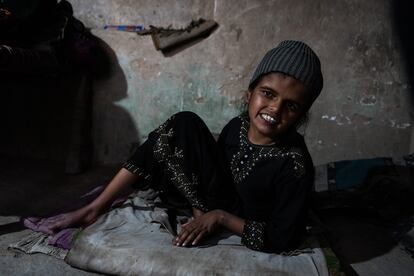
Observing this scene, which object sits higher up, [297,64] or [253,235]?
[297,64]

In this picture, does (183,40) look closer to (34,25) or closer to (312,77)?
(34,25)

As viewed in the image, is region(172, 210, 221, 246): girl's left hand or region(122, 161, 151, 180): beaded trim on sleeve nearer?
region(172, 210, 221, 246): girl's left hand

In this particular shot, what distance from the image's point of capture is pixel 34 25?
7.80 ft

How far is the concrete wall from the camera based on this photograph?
2.72 metres

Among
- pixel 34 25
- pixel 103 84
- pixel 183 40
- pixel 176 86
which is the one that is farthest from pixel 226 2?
pixel 34 25

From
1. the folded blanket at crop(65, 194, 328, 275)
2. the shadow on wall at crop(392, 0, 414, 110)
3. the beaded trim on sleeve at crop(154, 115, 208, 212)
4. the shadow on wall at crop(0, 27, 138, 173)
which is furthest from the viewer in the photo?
the shadow on wall at crop(0, 27, 138, 173)

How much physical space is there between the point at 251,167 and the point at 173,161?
0.38m

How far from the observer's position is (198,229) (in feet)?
5.28

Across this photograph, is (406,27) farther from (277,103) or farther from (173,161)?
(173,161)

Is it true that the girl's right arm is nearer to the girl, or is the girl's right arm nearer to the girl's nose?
the girl

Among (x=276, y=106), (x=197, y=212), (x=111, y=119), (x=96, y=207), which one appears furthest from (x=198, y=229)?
(x=111, y=119)

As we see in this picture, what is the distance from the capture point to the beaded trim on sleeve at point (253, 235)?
5.15 feet

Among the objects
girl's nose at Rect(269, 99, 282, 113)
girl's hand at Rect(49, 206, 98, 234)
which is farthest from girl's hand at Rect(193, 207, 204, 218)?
girl's nose at Rect(269, 99, 282, 113)

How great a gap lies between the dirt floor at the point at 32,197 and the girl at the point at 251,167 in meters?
0.21
